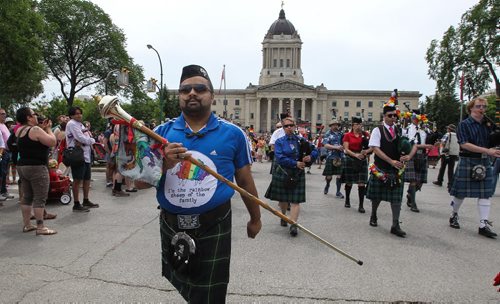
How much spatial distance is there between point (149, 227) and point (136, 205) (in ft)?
6.69

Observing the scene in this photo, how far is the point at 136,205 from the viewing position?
8102mm

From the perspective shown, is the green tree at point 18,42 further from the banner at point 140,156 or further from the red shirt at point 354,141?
the banner at point 140,156

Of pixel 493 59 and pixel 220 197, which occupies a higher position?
pixel 493 59

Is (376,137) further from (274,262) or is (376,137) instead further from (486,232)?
(274,262)

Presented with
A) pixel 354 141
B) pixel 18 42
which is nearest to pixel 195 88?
pixel 354 141

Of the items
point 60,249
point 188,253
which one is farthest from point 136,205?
point 188,253

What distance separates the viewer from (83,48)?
4566 centimetres

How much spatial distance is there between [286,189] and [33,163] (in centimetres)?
391

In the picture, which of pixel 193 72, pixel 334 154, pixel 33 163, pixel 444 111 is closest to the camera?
pixel 193 72

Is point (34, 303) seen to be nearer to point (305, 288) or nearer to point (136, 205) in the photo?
point (305, 288)

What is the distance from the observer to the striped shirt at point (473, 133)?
5949 mm

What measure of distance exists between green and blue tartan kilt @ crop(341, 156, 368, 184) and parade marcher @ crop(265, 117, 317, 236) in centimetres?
206

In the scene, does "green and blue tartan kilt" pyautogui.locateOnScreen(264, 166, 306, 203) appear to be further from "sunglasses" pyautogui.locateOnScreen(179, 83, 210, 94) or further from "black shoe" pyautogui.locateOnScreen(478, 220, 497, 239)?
"sunglasses" pyautogui.locateOnScreen(179, 83, 210, 94)

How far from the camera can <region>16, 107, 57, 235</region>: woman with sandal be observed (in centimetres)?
551
